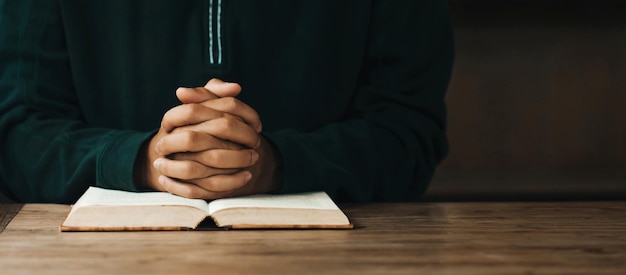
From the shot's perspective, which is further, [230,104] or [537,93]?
[537,93]

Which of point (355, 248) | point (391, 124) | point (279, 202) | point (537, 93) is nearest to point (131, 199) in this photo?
point (279, 202)

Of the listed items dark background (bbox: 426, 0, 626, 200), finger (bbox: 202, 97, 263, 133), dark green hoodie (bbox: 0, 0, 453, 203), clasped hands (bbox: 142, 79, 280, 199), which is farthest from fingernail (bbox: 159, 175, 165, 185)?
dark background (bbox: 426, 0, 626, 200)

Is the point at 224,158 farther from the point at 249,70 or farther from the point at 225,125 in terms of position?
the point at 249,70

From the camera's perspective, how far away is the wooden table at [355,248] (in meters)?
0.68

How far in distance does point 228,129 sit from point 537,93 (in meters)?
1.26

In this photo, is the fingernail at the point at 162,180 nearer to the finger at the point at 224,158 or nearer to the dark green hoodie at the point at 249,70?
the finger at the point at 224,158

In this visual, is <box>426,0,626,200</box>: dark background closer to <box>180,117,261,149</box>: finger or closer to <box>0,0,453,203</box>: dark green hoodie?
<box>0,0,453,203</box>: dark green hoodie

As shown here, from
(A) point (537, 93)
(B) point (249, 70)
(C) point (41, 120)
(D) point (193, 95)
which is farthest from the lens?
(A) point (537, 93)

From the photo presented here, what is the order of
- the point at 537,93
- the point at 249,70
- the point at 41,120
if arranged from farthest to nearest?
the point at 537,93
the point at 249,70
the point at 41,120

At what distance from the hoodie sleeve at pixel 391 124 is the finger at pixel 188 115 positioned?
0.34 ft

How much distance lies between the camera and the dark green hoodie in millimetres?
1233

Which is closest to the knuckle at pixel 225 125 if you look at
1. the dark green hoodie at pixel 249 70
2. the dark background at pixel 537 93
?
the dark green hoodie at pixel 249 70

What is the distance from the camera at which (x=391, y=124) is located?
1265 millimetres

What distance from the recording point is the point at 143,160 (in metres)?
1.05
